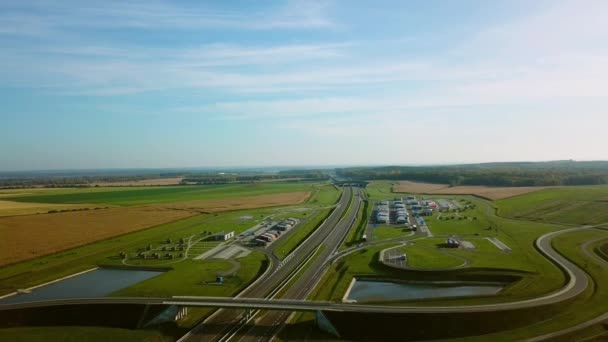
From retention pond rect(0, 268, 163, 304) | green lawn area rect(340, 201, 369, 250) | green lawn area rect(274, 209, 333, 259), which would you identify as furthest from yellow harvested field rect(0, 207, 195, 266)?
green lawn area rect(340, 201, 369, 250)

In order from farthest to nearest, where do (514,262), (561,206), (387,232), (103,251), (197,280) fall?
1. (561,206)
2. (387,232)
3. (103,251)
4. (514,262)
5. (197,280)

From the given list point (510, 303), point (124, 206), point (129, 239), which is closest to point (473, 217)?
point (510, 303)

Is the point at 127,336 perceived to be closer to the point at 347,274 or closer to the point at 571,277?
the point at 347,274

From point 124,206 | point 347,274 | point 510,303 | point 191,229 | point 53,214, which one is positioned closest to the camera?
point 510,303

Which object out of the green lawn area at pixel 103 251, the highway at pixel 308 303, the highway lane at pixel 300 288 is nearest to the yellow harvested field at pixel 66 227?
the green lawn area at pixel 103 251

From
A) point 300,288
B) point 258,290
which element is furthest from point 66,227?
point 300,288

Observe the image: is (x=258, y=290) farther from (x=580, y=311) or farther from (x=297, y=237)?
(x=580, y=311)

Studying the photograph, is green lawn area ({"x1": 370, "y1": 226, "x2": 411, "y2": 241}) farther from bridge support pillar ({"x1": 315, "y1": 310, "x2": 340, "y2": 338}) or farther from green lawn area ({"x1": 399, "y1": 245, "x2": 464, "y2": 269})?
bridge support pillar ({"x1": 315, "y1": 310, "x2": 340, "y2": 338})
